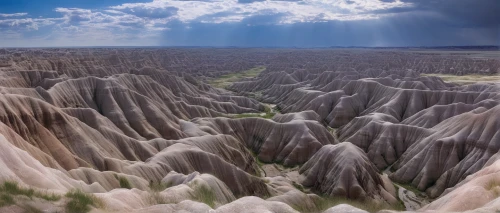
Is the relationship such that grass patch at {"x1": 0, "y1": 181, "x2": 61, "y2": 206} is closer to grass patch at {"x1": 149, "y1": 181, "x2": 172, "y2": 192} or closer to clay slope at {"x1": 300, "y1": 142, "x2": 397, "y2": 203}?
A: grass patch at {"x1": 149, "y1": 181, "x2": 172, "y2": 192}

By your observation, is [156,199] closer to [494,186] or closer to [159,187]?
[159,187]

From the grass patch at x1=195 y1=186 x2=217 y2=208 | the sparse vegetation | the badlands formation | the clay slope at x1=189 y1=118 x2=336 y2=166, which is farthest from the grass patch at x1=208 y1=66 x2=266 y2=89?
the sparse vegetation

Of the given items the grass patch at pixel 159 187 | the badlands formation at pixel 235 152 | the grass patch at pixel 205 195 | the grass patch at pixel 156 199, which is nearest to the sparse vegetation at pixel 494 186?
the badlands formation at pixel 235 152

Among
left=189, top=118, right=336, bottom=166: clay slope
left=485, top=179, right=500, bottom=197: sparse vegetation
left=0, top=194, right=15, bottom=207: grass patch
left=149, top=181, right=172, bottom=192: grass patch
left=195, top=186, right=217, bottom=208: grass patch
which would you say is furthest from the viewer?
left=189, top=118, right=336, bottom=166: clay slope

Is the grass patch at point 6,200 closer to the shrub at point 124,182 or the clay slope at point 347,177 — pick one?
the shrub at point 124,182

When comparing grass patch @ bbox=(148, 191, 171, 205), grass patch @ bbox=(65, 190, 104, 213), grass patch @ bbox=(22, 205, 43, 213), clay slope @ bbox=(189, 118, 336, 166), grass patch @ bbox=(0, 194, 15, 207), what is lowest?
clay slope @ bbox=(189, 118, 336, 166)

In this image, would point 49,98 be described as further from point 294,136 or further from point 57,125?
point 294,136
